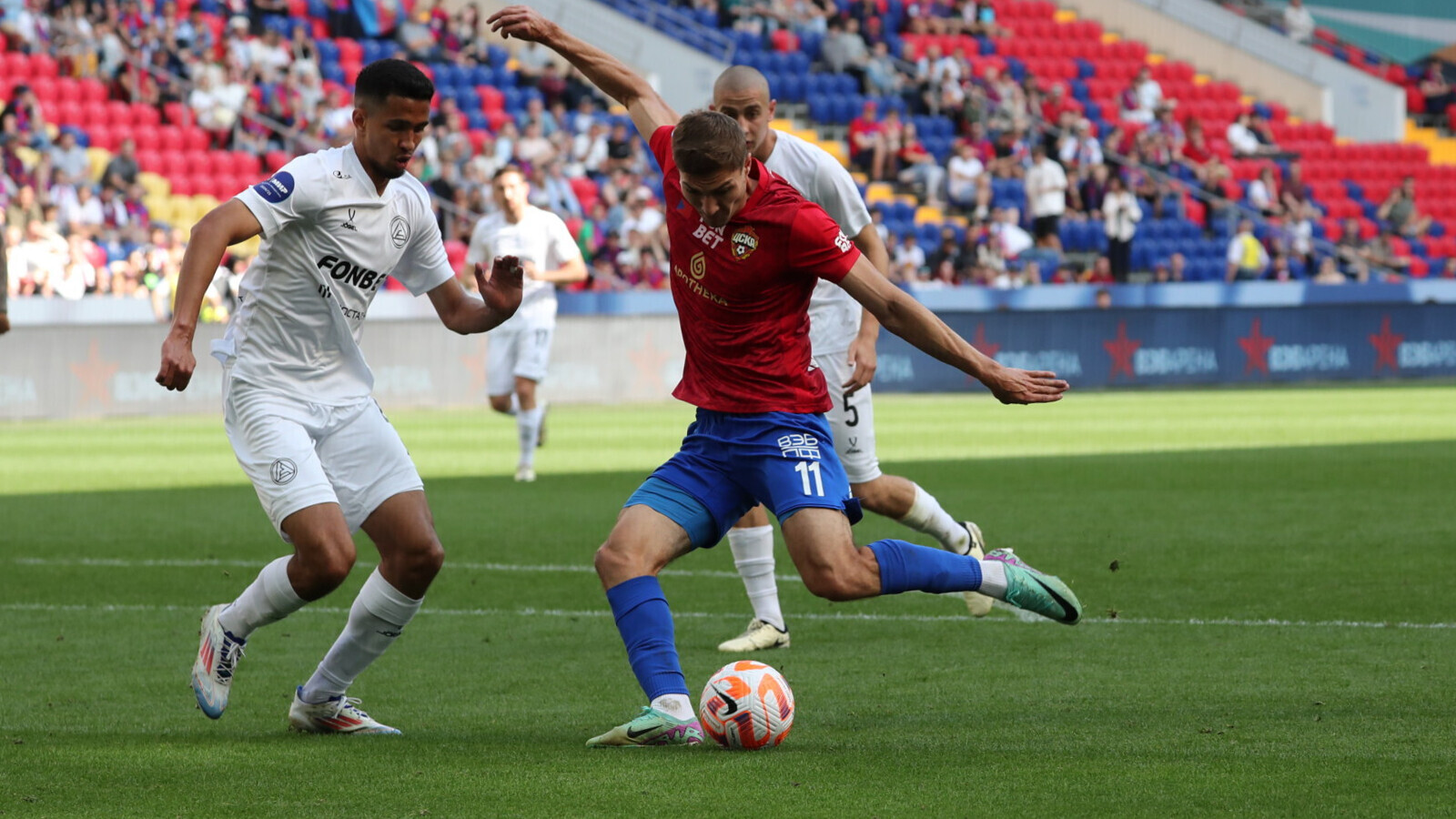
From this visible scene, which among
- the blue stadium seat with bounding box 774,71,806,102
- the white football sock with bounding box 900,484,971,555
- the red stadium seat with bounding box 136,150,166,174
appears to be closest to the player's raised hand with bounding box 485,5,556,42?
the white football sock with bounding box 900,484,971,555

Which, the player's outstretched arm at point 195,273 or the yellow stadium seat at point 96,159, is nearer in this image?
the player's outstretched arm at point 195,273

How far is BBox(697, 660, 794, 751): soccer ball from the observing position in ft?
17.9

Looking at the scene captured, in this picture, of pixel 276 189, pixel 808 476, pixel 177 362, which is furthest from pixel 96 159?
pixel 808 476

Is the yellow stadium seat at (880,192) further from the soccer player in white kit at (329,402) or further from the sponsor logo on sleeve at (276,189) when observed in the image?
the sponsor logo on sleeve at (276,189)

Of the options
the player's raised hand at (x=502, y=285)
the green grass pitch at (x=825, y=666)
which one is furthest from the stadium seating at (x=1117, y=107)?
the player's raised hand at (x=502, y=285)

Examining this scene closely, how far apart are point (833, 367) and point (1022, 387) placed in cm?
315

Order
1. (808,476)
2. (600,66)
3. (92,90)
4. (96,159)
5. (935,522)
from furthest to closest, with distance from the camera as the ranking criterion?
(92,90) < (96,159) < (935,522) < (600,66) < (808,476)

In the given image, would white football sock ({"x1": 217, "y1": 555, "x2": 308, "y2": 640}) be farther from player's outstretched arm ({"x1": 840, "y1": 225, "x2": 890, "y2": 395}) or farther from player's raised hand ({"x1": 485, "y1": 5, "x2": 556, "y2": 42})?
player's outstretched arm ({"x1": 840, "y1": 225, "x2": 890, "y2": 395})

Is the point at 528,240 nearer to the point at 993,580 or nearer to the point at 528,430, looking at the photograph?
the point at 528,430

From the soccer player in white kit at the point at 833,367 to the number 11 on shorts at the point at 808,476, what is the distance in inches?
52.5

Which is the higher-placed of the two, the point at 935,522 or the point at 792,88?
the point at 792,88

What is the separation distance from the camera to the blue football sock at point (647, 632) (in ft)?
18.3

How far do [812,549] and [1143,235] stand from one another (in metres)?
28.2

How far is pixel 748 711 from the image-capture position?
5453 mm
